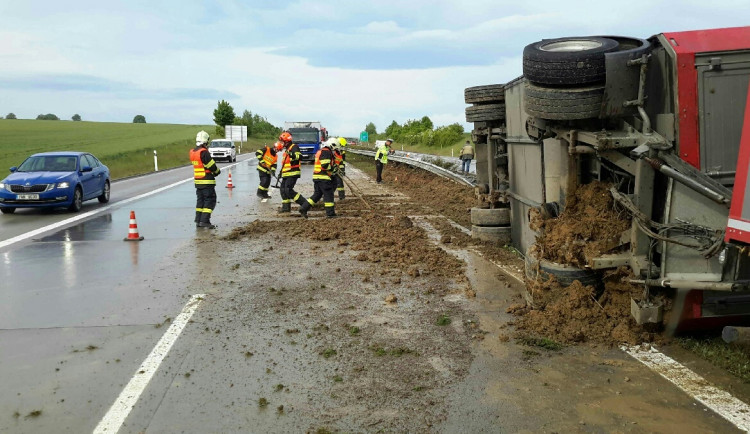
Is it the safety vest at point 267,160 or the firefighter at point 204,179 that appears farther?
the safety vest at point 267,160

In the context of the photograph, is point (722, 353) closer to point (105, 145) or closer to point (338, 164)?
point (338, 164)

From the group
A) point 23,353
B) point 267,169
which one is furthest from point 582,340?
point 267,169

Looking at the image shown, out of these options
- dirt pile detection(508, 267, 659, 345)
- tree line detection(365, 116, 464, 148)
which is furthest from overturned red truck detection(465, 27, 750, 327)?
tree line detection(365, 116, 464, 148)

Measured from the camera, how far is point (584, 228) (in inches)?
240

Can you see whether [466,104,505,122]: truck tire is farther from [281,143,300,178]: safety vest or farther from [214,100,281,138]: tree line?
[214,100,281,138]: tree line

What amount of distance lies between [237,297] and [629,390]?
Answer: 439 cm

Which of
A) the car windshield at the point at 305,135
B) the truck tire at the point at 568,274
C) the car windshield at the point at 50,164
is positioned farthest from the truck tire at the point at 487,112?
the car windshield at the point at 305,135

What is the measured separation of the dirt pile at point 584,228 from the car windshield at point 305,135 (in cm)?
3510

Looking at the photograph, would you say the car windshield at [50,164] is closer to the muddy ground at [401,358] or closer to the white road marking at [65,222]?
the white road marking at [65,222]

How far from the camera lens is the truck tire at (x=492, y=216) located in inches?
419

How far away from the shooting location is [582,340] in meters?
5.69

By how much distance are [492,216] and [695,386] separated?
20.4 feet

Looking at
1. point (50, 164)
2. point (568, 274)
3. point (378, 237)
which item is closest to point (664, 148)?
point (568, 274)

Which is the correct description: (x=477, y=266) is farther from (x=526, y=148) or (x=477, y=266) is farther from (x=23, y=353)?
(x=23, y=353)
